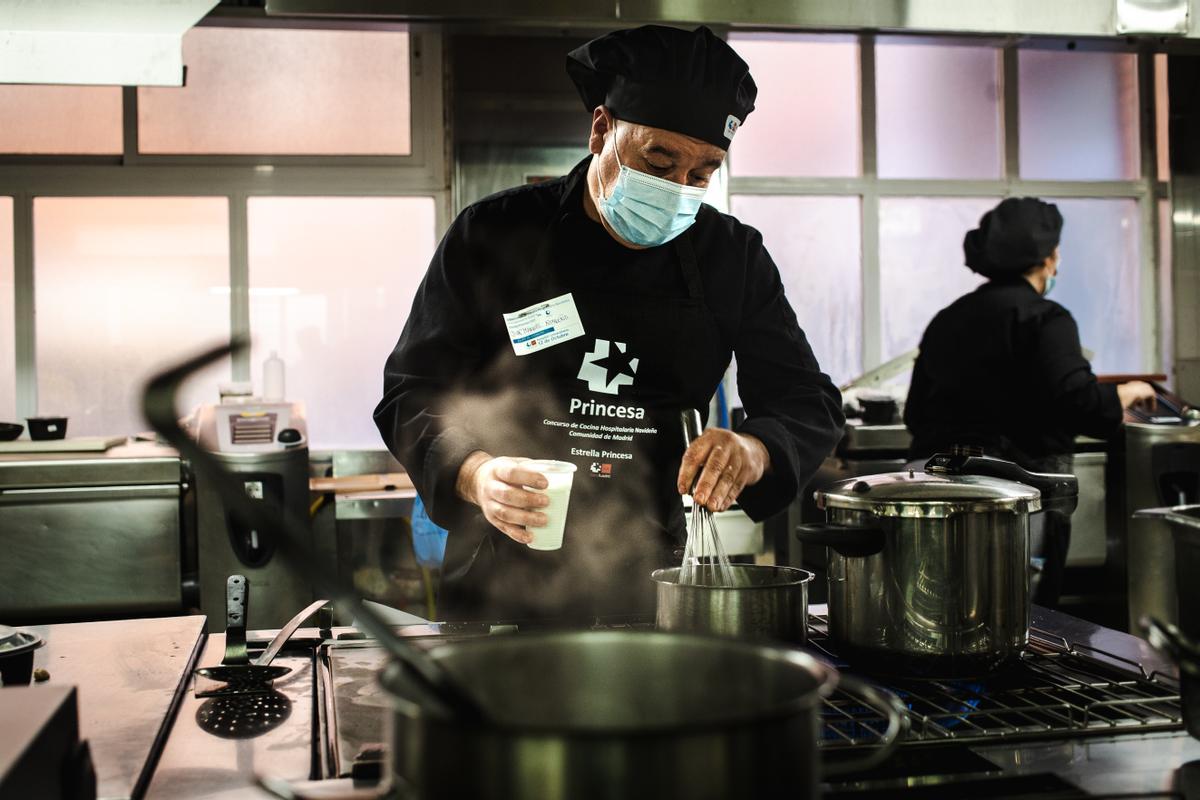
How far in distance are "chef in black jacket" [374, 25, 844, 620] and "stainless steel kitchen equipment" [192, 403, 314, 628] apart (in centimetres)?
213

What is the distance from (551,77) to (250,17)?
1.29 m

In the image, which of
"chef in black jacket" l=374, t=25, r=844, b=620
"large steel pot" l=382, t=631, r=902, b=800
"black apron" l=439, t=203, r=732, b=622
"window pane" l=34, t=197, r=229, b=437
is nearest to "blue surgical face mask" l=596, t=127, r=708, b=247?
"chef in black jacket" l=374, t=25, r=844, b=620

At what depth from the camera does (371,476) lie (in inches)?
166

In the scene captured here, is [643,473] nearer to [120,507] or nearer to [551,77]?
[120,507]

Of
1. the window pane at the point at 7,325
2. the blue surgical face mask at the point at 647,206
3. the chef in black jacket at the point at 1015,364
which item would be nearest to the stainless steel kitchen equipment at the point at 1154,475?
the chef in black jacket at the point at 1015,364

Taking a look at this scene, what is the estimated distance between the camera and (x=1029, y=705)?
3.43ft

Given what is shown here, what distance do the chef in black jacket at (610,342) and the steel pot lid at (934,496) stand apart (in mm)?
440

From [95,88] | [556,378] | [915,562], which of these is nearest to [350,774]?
[915,562]

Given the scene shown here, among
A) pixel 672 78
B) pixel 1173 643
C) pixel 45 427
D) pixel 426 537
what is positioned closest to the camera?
pixel 1173 643

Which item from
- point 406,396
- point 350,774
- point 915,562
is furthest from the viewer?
point 406,396

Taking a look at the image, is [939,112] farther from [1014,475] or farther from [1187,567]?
[1187,567]

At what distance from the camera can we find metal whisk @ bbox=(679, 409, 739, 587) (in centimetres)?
122

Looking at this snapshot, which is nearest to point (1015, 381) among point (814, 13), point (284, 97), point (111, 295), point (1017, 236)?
point (1017, 236)

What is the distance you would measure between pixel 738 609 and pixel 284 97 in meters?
4.22
